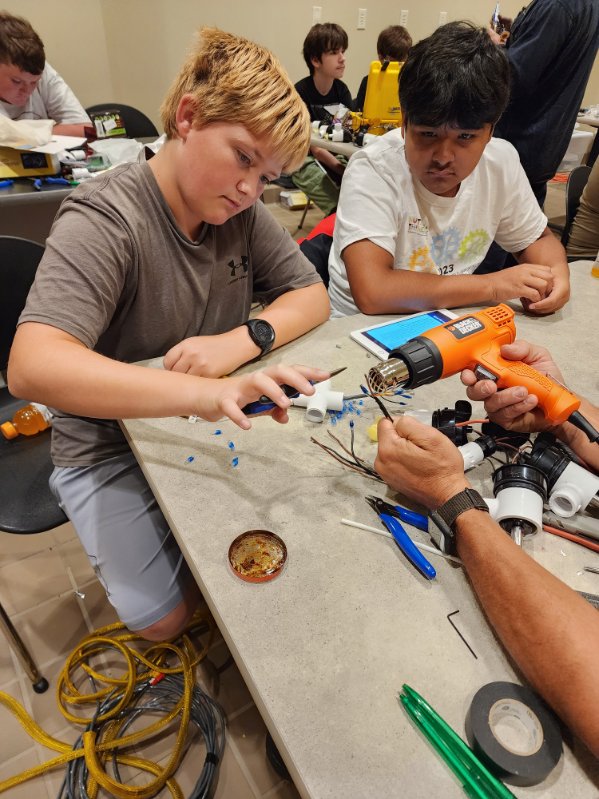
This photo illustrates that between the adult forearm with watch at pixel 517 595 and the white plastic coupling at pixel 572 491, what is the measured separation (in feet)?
0.51

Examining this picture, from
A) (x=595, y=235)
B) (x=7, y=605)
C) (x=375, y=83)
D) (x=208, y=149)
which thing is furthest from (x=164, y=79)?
(x=7, y=605)

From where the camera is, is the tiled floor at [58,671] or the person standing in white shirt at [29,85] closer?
the tiled floor at [58,671]

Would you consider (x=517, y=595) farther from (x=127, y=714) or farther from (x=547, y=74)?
(x=547, y=74)

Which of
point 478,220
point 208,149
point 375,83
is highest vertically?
point 375,83

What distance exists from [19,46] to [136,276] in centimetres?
215

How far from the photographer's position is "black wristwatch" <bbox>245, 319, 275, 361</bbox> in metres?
1.08

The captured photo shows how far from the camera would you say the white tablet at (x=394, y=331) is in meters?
1.16

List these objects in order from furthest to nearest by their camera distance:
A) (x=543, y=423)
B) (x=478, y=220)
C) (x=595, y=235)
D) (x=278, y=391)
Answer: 1. (x=595, y=235)
2. (x=478, y=220)
3. (x=543, y=423)
4. (x=278, y=391)

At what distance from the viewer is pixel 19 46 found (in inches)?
90.8

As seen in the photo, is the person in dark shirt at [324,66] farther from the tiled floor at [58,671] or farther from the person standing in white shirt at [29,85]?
the tiled floor at [58,671]

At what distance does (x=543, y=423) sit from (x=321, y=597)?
0.53 meters

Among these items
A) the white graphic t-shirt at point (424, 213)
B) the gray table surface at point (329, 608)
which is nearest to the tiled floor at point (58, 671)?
the gray table surface at point (329, 608)

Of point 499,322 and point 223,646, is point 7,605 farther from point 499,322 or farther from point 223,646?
point 499,322

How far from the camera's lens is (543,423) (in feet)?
2.94
